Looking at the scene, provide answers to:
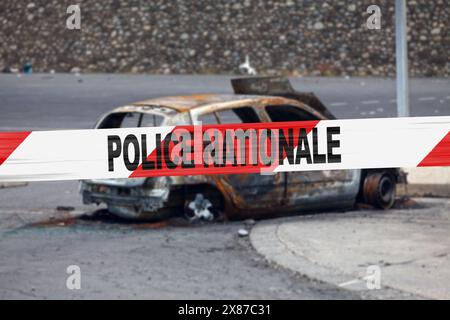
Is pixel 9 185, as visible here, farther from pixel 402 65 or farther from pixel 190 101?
pixel 402 65

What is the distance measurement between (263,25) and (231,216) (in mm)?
25176

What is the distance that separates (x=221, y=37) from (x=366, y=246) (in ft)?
89.2

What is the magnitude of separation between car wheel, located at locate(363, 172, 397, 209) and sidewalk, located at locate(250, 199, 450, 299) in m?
0.26

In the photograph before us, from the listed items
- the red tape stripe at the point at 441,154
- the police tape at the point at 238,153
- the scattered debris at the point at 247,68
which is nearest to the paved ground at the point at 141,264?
the police tape at the point at 238,153

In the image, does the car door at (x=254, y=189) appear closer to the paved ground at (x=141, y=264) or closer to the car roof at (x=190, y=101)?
the car roof at (x=190, y=101)

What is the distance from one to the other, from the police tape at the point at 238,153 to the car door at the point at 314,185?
3168 millimetres

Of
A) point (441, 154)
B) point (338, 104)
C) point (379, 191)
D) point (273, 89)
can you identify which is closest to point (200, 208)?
point (379, 191)

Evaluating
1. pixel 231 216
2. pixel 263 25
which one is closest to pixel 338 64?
Result: pixel 263 25

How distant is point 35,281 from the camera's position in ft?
30.9

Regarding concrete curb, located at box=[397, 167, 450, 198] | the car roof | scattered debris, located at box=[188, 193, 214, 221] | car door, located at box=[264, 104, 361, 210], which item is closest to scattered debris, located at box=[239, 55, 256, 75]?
concrete curb, located at box=[397, 167, 450, 198]

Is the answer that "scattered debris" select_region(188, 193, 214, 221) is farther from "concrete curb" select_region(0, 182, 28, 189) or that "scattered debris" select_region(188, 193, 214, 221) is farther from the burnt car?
"concrete curb" select_region(0, 182, 28, 189)

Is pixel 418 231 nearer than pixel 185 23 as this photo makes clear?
Yes

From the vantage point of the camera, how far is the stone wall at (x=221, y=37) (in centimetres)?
3622
